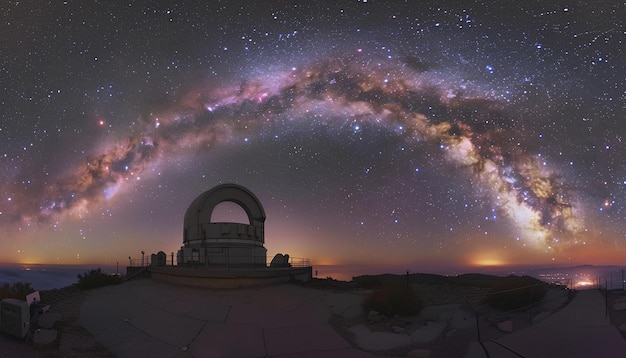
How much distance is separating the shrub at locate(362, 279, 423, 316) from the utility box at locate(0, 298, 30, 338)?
10442 mm

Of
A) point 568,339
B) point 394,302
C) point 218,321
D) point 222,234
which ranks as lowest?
point 218,321

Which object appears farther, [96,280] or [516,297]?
[96,280]

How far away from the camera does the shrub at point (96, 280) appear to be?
21.1 metres

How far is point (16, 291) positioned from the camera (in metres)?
15.3

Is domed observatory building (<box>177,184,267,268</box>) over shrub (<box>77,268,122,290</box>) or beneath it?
over

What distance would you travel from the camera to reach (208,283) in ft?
67.5

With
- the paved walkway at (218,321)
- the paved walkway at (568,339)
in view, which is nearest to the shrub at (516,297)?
the paved walkway at (568,339)

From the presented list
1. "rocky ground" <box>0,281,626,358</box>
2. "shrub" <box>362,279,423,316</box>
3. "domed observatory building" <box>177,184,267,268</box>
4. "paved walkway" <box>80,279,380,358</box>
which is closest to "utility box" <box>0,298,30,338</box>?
"rocky ground" <box>0,281,626,358</box>

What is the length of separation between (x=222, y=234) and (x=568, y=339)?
69.6ft

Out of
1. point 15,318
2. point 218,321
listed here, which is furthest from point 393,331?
point 15,318

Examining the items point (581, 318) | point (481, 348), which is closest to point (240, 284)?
point (481, 348)

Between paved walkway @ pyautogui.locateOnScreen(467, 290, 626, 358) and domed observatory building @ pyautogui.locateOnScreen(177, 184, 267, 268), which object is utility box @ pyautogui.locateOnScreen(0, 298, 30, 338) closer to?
paved walkway @ pyautogui.locateOnScreen(467, 290, 626, 358)

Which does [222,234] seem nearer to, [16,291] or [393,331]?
[16,291]

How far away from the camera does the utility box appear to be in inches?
417
